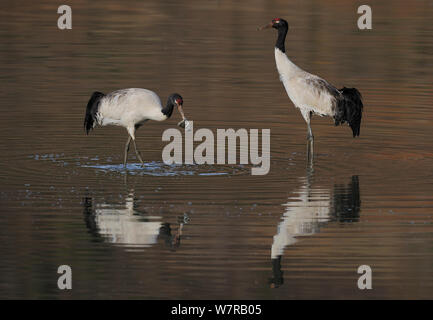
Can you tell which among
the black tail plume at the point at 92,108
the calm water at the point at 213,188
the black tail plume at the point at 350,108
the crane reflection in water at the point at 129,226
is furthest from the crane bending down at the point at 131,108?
the black tail plume at the point at 350,108

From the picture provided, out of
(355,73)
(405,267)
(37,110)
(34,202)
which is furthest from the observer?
(355,73)

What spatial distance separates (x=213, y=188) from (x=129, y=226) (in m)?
2.33

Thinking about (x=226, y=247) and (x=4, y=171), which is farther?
(x=4, y=171)

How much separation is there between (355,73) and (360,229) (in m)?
15.0

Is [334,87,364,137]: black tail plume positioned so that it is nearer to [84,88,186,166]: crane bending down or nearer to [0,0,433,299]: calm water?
[0,0,433,299]: calm water

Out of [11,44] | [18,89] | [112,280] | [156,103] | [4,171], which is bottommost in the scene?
[112,280]

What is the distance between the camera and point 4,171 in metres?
15.3

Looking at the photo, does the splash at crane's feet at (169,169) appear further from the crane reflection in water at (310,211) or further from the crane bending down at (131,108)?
the crane reflection in water at (310,211)

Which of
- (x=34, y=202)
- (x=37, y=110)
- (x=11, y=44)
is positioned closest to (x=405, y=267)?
(x=34, y=202)

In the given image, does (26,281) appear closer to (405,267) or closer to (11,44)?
(405,267)

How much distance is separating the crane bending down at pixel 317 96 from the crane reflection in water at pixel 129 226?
16.6 ft

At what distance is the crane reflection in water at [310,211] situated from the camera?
11.7 metres

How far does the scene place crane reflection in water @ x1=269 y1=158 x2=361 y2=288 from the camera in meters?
11.7

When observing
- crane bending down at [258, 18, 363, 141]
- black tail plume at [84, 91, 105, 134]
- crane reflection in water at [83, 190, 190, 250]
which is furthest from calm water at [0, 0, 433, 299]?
crane bending down at [258, 18, 363, 141]
